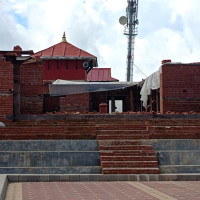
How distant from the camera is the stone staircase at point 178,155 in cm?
1007

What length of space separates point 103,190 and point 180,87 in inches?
321

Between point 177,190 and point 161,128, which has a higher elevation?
point 161,128

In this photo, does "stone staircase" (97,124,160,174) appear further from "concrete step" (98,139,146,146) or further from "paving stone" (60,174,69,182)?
"paving stone" (60,174,69,182)

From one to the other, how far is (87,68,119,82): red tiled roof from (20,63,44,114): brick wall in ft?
56.2

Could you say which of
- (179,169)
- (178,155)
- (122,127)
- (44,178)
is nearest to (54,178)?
(44,178)

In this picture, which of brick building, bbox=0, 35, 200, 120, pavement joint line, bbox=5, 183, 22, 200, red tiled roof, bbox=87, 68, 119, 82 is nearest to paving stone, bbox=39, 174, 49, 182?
pavement joint line, bbox=5, 183, 22, 200

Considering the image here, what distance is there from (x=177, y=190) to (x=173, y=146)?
10.1 feet

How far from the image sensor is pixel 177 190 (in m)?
7.91

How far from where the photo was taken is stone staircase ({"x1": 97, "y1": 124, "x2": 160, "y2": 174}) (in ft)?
33.1

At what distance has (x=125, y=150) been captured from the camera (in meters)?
10.8

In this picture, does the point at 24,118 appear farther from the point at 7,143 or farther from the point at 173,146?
the point at 173,146

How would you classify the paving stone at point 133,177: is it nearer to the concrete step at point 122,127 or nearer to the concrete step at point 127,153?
the concrete step at point 127,153

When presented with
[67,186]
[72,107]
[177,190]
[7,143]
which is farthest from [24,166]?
[72,107]

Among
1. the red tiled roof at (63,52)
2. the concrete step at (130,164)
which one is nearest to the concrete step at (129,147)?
the concrete step at (130,164)
